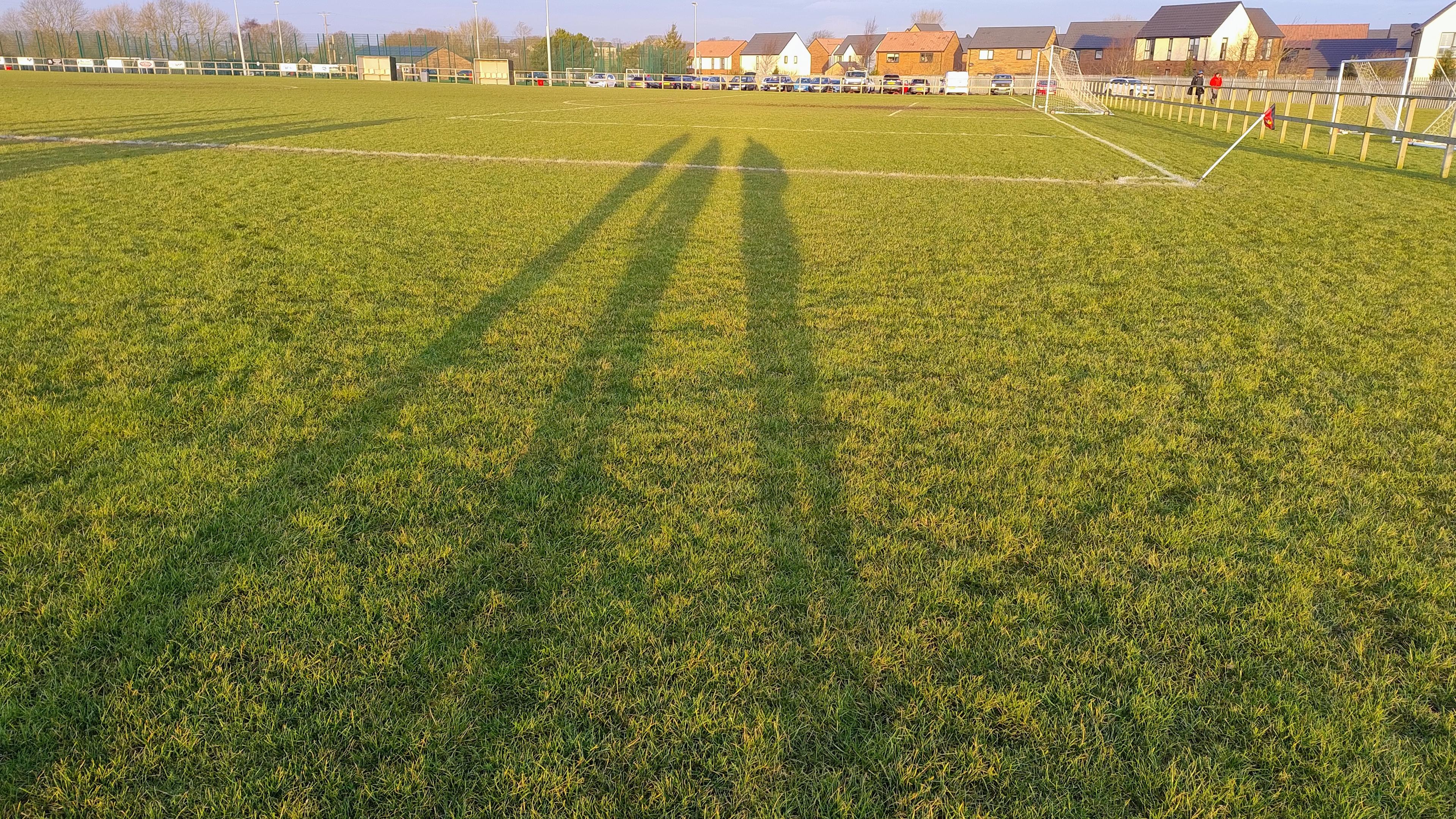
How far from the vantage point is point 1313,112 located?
2284 cm

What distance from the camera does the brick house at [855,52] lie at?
101938 millimetres

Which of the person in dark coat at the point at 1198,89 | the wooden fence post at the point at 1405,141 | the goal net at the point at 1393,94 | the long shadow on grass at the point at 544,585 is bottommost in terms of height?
the long shadow on grass at the point at 544,585

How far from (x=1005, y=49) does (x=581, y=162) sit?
8349cm

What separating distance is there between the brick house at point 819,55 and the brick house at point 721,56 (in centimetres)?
864

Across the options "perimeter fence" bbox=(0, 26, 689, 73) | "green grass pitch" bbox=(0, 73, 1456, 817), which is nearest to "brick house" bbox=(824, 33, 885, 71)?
"perimeter fence" bbox=(0, 26, 689, 73)

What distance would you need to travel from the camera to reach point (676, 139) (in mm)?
19438

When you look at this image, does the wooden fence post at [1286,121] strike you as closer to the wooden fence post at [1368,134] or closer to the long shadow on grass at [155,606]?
the wooden fence post at [1368,134]

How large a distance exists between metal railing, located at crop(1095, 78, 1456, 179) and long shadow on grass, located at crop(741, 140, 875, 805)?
602 inches

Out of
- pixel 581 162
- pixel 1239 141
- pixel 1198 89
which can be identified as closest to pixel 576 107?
pixel 581 162

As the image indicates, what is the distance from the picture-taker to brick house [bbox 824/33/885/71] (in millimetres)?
101938

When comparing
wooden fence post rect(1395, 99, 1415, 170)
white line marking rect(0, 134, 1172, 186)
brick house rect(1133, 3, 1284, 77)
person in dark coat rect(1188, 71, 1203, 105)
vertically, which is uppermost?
brick house rect(1133, 3, 1284, 77)

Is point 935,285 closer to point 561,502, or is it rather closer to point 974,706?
point 561,502

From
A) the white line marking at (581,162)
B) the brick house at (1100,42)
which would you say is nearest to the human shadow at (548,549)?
the white line marking at (581,162)

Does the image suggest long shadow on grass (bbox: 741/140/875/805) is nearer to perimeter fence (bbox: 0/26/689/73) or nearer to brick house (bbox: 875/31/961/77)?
perimeter fence (bbox: 0/26/689/73)
